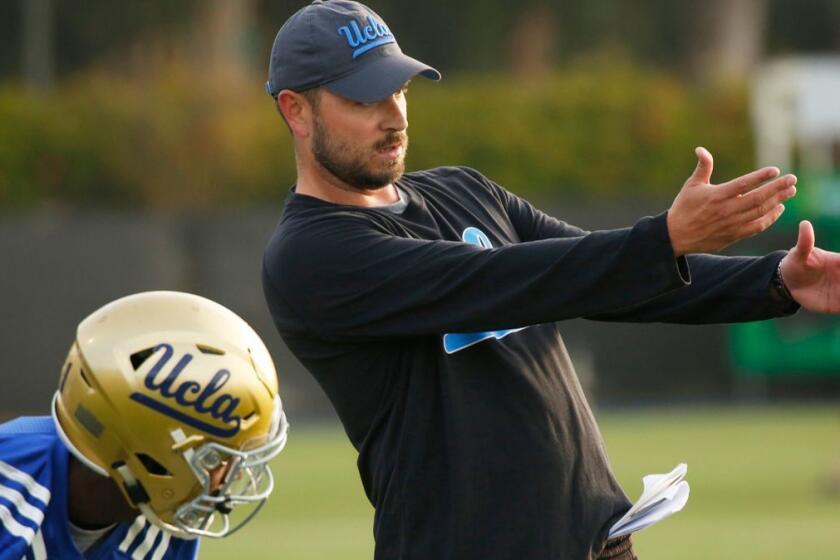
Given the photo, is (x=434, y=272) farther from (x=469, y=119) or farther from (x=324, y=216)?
(x=469, y=119)

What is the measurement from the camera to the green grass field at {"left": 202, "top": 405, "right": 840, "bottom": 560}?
10.9 meters

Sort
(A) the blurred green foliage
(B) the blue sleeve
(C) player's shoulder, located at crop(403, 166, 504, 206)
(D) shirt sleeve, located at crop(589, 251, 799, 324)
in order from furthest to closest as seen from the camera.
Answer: (A) the blurred green foliage → (C) player's shoulder, located at crop(403, 166, 504, 206) → (D) shirt sleeve, located at crop(589, 251, 799, 324) → (B) the blue sleeve

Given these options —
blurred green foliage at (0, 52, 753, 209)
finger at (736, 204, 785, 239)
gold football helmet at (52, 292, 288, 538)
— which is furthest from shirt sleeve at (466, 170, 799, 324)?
blurred green foliage at (0, 52, 753, 209)

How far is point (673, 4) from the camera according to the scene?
39.5m

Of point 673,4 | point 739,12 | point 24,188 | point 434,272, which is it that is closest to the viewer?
point 434,272

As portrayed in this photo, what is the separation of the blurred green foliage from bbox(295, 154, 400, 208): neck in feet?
62.1

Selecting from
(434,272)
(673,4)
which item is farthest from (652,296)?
(673,4)

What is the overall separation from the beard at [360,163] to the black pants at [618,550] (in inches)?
45.6

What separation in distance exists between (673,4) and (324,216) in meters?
36.0

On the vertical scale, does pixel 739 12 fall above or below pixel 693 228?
below

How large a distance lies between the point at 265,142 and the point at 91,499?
2037cm

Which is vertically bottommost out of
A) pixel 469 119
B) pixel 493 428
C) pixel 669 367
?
pixel 669 367

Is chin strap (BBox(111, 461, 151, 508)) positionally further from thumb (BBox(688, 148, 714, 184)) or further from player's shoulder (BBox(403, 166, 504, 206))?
thumb (BBox(688, 148, 714, 184))

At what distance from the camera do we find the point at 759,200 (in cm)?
397
